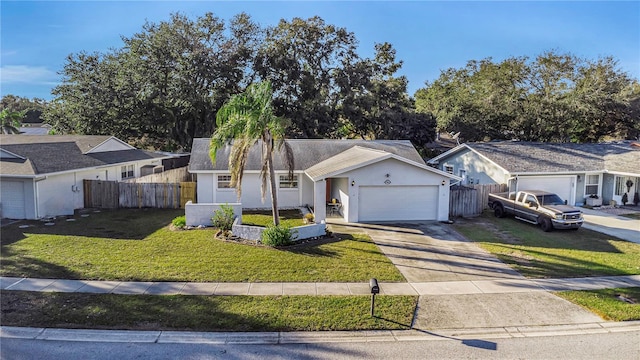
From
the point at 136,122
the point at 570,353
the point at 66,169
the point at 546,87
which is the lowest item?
the point at 570,353

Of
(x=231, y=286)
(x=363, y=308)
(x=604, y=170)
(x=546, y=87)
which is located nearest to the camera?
(x=363, y=308)

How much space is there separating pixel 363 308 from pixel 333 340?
157 cm

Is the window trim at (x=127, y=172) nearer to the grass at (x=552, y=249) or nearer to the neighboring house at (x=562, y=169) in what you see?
the grass at (x=552, y=249)

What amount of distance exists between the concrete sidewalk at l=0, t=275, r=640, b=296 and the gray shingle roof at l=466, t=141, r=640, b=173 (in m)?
12.8

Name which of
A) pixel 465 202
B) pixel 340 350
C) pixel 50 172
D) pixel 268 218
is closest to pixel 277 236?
pixel 268 218

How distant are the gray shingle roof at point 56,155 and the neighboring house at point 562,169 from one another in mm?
23606

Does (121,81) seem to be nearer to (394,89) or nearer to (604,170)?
(394,89)

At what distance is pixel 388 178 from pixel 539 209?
7.16 metres

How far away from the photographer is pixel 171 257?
13.1 meters

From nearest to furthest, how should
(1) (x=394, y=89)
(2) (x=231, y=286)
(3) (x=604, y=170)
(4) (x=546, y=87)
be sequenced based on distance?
1. (2) (x=231, y=286)
2. (3) (x=604, y=170)
3. (4) (x=546, y=87)
4. (1) (x=394, y=89)

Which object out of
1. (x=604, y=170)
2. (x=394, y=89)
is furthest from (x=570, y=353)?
(x=394, y=89)

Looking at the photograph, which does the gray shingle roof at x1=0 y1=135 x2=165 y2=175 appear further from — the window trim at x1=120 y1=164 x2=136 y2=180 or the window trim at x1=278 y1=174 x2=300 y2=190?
the window trim at x1=278 y1=174 x2=300 y2=190

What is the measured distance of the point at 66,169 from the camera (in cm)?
1970

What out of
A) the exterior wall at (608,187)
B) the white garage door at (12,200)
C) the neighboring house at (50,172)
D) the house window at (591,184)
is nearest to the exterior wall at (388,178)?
the house window at (591,184)
